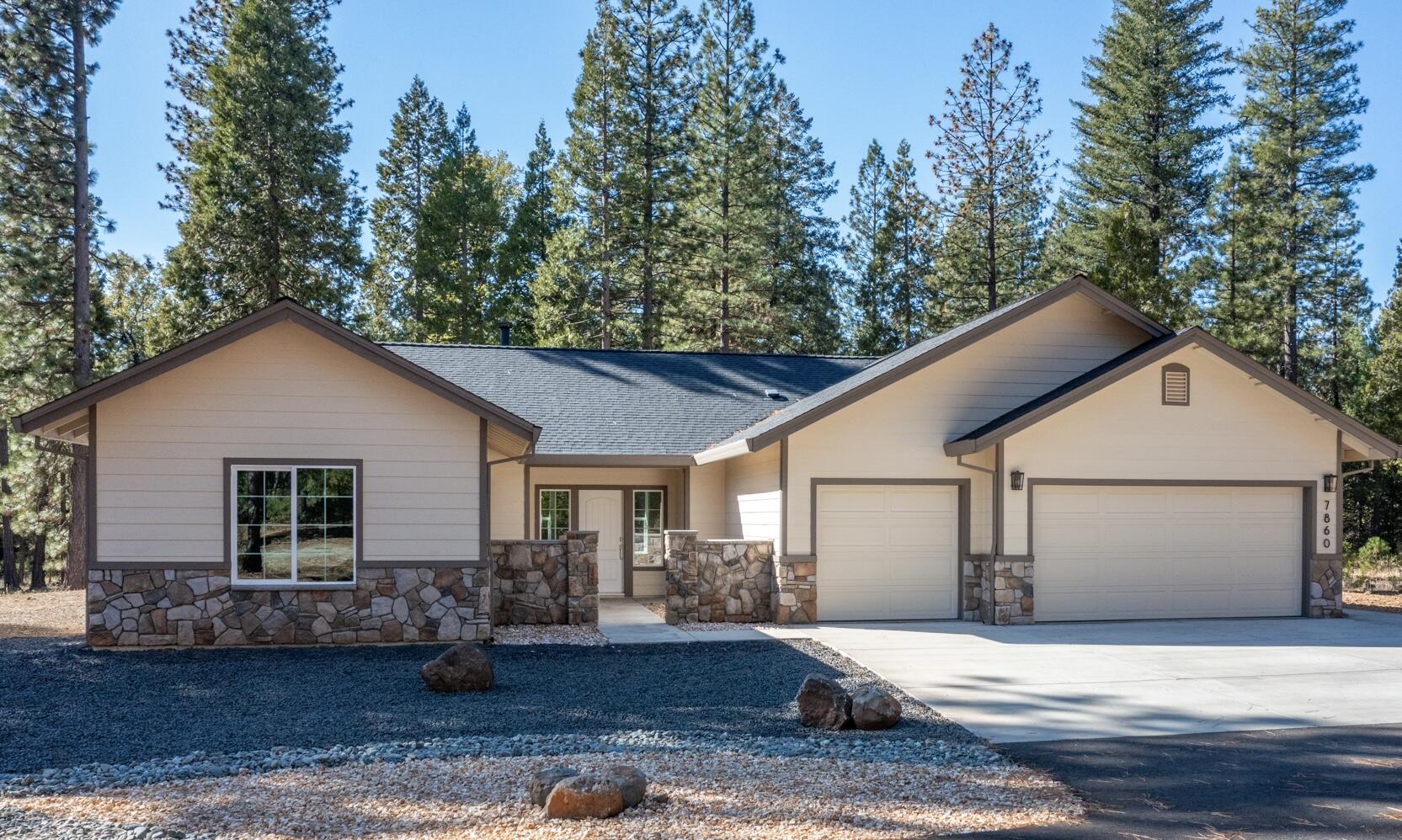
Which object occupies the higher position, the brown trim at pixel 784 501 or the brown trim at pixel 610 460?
the brown trim at pixel 610 460

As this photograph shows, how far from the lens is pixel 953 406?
43.8 ft

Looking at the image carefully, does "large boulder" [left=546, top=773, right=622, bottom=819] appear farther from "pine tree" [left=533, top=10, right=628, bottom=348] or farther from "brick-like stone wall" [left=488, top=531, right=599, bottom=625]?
"pine tree" [left=533, top=10, right=628, bottom=348]

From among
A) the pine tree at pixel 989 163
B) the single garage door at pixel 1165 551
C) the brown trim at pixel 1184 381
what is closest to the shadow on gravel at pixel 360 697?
the single garage door at pixel 1165 551

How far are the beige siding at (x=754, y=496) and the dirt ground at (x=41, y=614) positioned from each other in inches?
323

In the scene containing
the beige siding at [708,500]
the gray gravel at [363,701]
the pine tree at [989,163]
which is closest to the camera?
the gray gravel at [363,701]

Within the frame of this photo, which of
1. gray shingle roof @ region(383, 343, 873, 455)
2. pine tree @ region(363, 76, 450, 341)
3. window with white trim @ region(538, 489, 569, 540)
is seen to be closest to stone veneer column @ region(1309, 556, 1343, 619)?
gray shingle roof @ region(383, 343, 873, 455)

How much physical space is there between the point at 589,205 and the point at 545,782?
75.2ft

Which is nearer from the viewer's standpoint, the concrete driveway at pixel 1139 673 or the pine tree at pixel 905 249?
the concrete driveway at pixel 1139 673

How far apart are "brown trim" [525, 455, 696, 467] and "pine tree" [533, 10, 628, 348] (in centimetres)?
1255

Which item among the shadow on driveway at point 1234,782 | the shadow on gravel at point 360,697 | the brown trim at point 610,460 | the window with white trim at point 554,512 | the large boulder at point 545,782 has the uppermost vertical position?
the brown trim at point 610,460

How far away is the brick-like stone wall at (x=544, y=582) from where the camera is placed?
41.0 feet

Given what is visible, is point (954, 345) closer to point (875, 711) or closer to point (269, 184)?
point (875, 711)

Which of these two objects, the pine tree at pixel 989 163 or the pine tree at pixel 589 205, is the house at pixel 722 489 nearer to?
the pine tree at pixel 589 205

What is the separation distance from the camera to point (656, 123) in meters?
26.7
